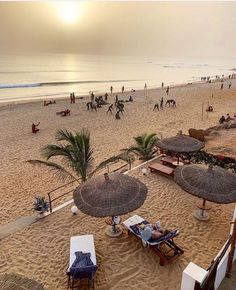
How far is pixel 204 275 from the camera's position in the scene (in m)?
3.85

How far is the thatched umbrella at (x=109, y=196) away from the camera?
550 cm

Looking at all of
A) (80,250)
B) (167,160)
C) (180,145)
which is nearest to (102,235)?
(80,250)

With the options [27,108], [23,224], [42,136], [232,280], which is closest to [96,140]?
[42,136]

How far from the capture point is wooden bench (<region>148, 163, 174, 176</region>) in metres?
9.19

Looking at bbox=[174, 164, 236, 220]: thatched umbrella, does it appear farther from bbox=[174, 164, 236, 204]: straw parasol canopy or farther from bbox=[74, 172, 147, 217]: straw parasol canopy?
bbox=[74, 172, 147, 217]: straw parasol canopy

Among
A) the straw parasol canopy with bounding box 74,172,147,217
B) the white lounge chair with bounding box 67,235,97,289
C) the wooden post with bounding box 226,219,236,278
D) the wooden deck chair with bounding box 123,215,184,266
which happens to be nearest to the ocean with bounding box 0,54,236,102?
the straw parasol canopy with bounding box 74,172,147,217

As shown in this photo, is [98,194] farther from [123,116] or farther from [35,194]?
[123,116]

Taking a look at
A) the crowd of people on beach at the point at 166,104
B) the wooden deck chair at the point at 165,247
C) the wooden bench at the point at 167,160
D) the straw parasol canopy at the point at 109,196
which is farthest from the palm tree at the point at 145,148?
the crowd of people on beach at the point at 166,104

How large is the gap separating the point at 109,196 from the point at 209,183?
8.11ft

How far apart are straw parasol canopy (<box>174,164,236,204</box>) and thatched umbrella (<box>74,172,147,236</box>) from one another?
47.8 inches

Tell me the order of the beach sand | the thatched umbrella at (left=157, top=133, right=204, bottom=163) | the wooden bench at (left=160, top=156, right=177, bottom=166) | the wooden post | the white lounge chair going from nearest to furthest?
the wooden post < the white lounge chair < the beach sand < the thatched umbrella at (left=157, top=133, right=204, bottom=163) < the wooden bench at (left=160, top=156, right=177, bottom=166)

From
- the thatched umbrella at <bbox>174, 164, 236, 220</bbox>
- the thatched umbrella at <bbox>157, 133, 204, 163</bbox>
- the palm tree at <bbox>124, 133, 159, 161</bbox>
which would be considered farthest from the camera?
the palm tree at <bbox>124, 133, 159, 161</bbox>

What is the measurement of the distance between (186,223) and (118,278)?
2551mm

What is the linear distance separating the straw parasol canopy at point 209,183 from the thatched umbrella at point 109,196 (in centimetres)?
121
